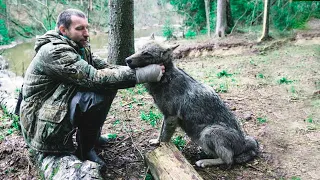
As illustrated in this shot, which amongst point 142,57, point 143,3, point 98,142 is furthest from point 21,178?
point 143,3

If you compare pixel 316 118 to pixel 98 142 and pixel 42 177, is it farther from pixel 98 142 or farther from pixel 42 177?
pixel 42 177

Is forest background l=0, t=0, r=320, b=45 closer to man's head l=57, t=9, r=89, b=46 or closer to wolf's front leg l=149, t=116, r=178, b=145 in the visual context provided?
wolf's front leg l=149, t=116, r=178, b=145

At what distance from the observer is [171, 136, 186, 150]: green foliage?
5.02 metres

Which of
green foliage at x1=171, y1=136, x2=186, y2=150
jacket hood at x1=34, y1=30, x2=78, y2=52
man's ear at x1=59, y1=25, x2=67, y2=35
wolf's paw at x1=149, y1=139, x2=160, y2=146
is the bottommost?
green foliage at x1=171, y1=136, x2=186, y2=150

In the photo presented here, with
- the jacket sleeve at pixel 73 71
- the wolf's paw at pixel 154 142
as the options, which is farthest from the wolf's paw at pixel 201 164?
the jacket sleeve at pixel 73 71

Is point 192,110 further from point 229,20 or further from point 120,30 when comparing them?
point 229,20

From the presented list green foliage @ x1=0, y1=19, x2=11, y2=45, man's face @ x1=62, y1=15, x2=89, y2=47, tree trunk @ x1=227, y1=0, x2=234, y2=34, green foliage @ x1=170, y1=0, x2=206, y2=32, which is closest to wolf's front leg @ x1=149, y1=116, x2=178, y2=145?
man's face @ x1=62, y1=15, x2=89, y2=47

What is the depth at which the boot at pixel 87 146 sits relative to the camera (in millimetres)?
4137

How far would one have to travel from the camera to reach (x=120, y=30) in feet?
23.8

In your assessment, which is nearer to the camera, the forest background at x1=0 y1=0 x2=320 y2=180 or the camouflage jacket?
the camouflage jacket

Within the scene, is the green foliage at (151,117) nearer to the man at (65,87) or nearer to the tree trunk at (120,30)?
the man at (65,87)

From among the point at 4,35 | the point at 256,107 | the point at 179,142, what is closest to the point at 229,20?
the point at 256,107

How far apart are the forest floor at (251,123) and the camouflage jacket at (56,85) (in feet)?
2.45

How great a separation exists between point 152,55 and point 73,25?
1.29m
